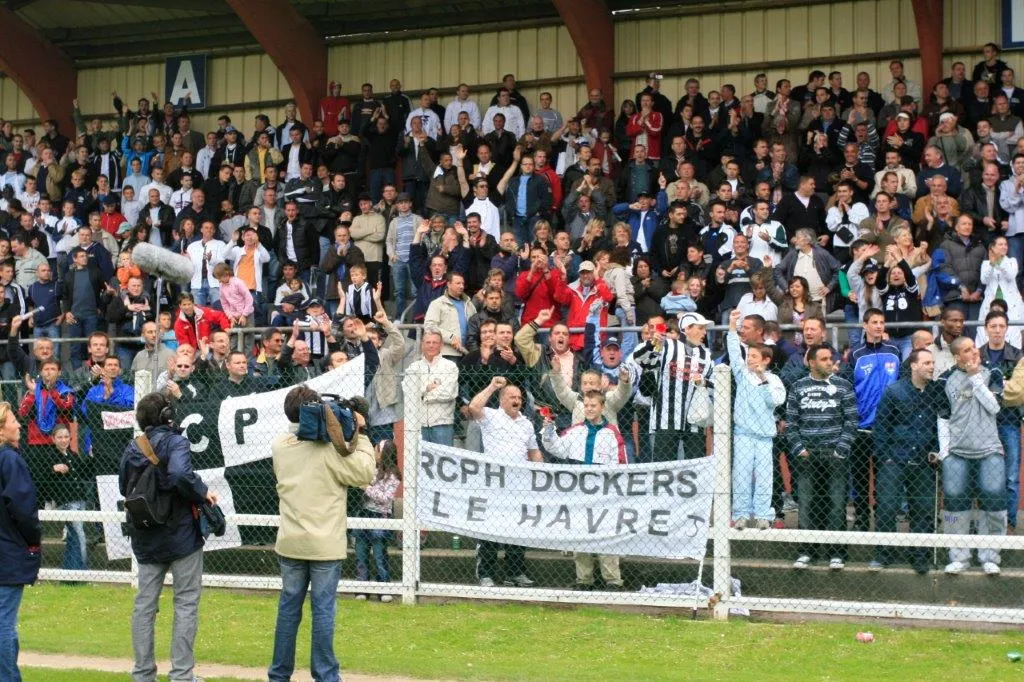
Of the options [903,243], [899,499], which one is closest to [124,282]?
[903,243]

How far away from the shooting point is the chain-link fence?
1202cm

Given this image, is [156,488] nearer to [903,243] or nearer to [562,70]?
[903,243]

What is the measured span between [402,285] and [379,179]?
3118mm

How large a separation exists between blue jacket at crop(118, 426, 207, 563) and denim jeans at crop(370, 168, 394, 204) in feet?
43.9

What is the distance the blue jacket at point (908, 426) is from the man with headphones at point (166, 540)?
5.54 m

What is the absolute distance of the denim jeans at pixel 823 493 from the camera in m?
12.2

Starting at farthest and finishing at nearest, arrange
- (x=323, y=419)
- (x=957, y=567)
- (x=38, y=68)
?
(x=38, y=68) < (x=957, y=567) < (x=323, y=419)

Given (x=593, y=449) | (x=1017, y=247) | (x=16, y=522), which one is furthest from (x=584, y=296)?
(x=16, y=522)

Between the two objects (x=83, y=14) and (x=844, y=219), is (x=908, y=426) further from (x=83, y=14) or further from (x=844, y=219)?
(x=83, y=14)

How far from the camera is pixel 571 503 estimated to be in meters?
12.8

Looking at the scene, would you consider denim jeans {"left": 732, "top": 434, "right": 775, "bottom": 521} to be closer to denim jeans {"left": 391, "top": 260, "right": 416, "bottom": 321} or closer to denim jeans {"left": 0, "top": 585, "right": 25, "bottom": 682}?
denim jeans {"left": 0, "top": 585, "right": 25, "bottom": 682}

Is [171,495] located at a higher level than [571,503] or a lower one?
higher

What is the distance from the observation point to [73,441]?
14.5 metres

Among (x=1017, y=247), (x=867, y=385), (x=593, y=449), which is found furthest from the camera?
(x=1017, y=247)
